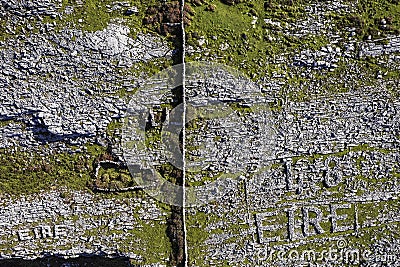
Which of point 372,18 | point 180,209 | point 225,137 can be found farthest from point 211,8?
point 180,209

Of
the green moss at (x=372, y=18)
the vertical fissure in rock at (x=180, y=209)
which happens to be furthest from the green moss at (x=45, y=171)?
the green moss at (x=372, y=18)

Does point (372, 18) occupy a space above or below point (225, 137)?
above

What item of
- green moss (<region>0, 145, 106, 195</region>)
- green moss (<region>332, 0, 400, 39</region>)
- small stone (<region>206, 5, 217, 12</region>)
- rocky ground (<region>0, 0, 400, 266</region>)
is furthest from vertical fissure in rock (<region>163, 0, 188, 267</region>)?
green moss (<region>332, 0, 400, 39</region>)

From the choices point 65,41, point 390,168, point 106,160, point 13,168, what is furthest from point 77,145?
point 390,168

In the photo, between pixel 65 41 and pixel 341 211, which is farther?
pixel 341 211

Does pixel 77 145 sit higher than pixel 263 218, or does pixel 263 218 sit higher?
pixel 77 145

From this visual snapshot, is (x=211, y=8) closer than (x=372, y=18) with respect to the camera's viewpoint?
Yes

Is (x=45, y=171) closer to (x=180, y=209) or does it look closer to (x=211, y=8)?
(x=180, y=209)

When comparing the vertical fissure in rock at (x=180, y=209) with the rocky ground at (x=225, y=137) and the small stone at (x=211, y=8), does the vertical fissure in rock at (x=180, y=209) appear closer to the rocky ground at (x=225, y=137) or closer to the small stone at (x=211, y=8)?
the rocky ground at (x=225, y=137)

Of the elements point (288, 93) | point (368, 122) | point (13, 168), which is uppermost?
point (288, 93)

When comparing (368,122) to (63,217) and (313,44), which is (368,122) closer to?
(313,44)
